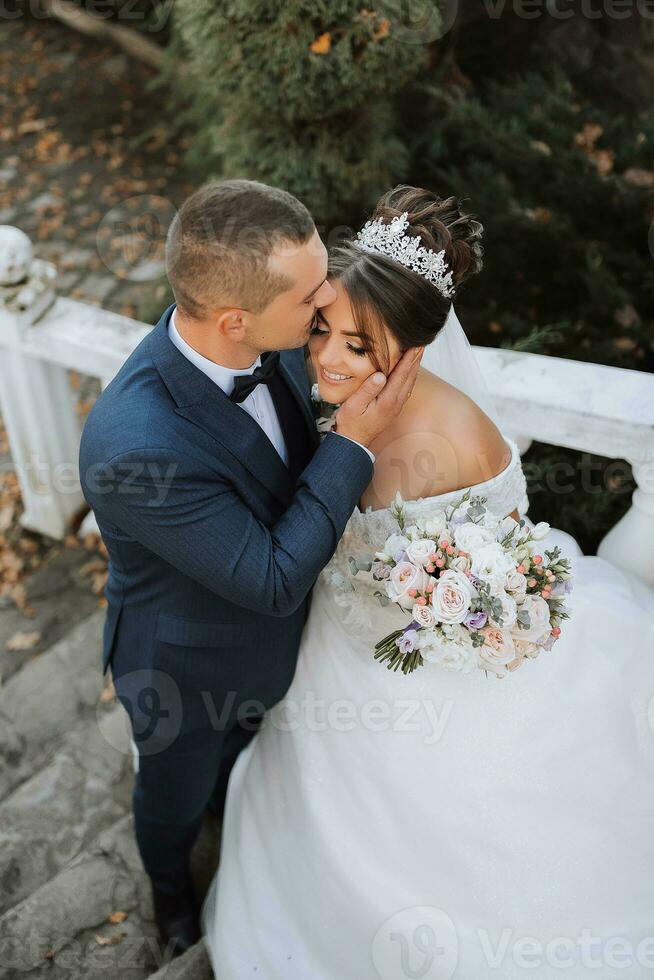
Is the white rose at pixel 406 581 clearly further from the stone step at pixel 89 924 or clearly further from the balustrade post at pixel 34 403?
the balustrade post at pixel 34 403

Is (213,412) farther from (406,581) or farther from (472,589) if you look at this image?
(472,589)

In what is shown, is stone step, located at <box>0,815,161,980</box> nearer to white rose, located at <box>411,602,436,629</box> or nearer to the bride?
the bride

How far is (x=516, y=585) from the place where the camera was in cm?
209

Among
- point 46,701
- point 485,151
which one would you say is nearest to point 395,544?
point 46,701

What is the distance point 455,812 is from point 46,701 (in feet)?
6.64

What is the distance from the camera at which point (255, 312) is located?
2.04 m

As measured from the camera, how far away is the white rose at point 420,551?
2.12 m

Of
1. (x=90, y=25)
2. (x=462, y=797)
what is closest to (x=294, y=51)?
(x=462, y=797)

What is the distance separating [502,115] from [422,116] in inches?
18.4

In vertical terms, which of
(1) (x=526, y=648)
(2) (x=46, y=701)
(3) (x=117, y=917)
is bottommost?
(2) (x=46, y=701)

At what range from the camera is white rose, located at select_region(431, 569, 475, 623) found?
80.7 inches

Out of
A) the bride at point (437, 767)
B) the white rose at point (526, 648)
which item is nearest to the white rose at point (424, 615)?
the white rose at point (526, 648)

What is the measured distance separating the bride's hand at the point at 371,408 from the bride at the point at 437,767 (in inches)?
4.6

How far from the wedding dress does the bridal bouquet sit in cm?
18
